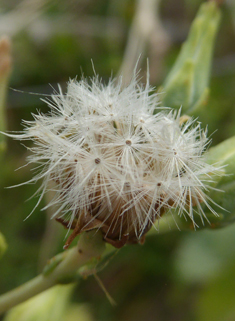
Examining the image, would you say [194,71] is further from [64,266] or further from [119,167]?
[64,266]

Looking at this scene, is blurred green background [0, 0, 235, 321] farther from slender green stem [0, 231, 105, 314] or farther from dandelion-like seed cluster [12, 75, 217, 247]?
dandelion-like seed cluster [12, 75, 217, 247]

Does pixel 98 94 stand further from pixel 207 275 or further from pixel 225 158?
pixel 207 275

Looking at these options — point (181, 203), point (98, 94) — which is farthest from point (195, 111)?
point (181, 203)

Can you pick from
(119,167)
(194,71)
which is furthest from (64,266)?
(194,71)

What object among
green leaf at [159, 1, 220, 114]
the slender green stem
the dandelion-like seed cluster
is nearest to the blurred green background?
green leaf at [159, 1, 220, 114]

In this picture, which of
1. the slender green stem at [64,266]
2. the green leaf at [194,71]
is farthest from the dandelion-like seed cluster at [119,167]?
the green leaf at [194,71]

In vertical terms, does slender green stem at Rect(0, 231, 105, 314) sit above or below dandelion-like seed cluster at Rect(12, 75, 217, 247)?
below
